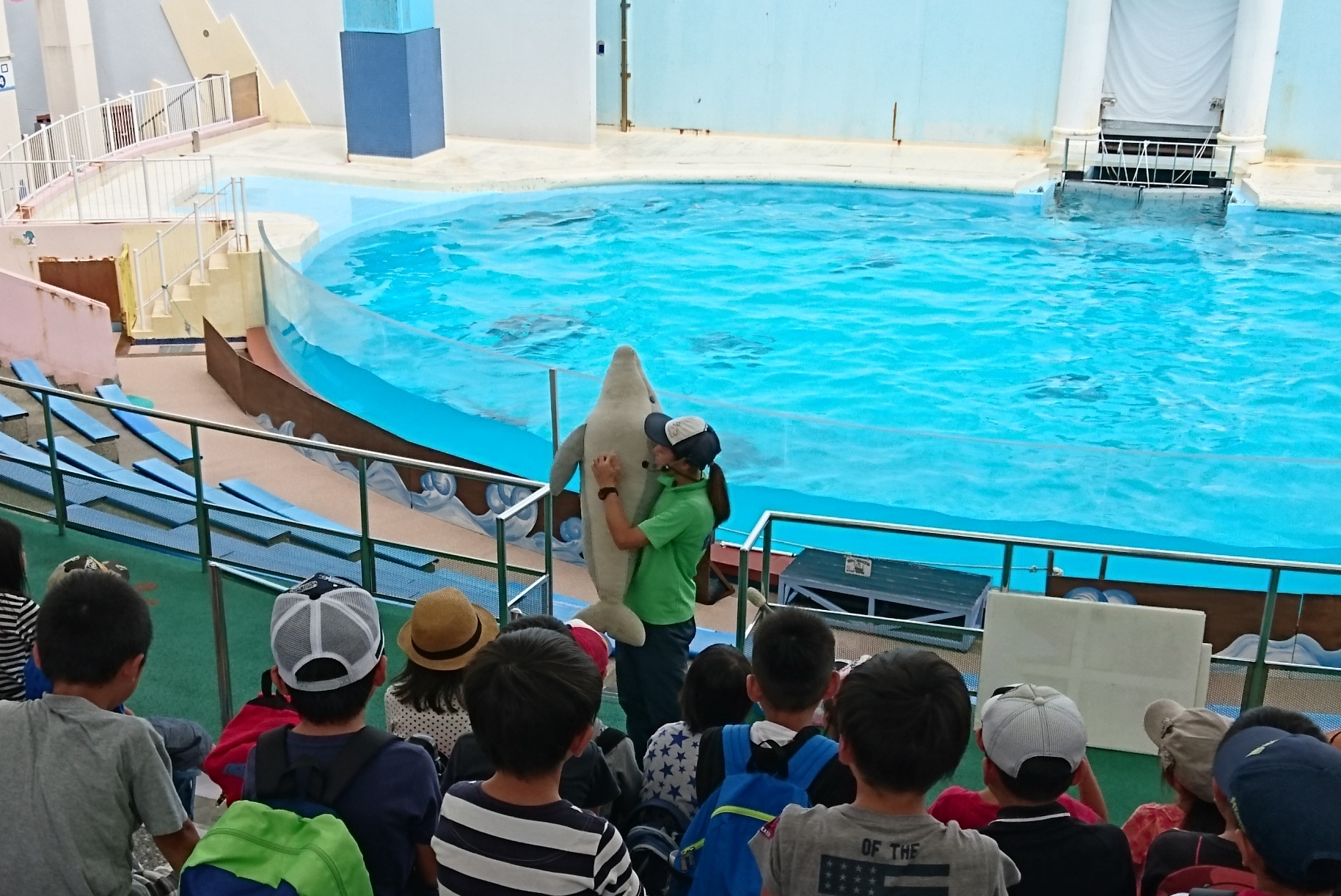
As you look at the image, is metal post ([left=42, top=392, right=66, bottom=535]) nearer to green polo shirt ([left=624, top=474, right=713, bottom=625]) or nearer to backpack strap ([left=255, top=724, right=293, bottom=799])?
green polo shirt ([left=624, top=474, right=713, bottom=625])

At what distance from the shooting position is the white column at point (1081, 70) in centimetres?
1903

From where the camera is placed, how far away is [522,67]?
20.2m

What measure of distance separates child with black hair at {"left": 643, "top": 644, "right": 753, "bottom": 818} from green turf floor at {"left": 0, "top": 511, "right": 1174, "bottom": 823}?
1.44 metres

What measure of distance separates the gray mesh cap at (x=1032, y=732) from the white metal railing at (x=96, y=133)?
1252 cm

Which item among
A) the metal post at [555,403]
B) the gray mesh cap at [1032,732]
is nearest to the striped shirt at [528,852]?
the gray mesh cap at [1032,732]

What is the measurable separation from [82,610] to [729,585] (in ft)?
15.7

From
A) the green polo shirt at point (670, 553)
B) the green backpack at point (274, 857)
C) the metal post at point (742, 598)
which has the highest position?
the green backpack at point (274, 857)

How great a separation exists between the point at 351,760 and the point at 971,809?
42.3 inches

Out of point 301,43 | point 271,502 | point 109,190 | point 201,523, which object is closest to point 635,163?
point 301,43

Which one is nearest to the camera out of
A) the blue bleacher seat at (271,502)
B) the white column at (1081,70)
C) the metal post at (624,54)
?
the blue bleacher seat at (271,502)

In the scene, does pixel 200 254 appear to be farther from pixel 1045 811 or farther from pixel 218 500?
pixel 1045 811

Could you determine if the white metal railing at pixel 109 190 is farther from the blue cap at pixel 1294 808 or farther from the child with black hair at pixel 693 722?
the blue cap at pixel 1294 808

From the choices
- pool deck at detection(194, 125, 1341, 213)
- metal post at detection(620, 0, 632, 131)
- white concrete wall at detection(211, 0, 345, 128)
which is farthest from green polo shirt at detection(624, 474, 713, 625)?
metal post at detection(620, 0, 632, 131)

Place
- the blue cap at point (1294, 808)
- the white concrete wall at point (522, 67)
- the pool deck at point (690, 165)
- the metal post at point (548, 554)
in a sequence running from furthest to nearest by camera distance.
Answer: the white concrete wall at point (522, 67) < the pool deck at point (690, 165) < the metal post at point (548, 554) < the blue cap at point (1294, 808)
